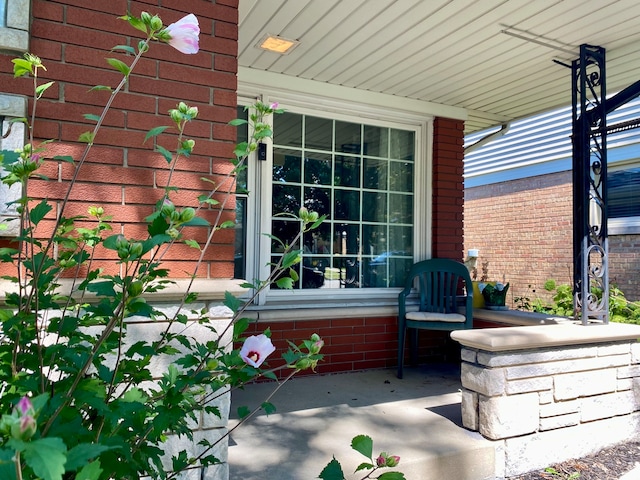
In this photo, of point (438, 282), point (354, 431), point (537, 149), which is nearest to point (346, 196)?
point (438, 282)

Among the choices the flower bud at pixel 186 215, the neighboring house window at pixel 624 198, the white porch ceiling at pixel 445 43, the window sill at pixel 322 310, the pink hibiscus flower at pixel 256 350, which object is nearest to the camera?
the flower bud at pixel 186 215

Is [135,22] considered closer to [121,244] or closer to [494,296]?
[121,244]

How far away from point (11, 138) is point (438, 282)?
3.56 meters

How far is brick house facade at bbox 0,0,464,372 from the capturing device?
1.77m

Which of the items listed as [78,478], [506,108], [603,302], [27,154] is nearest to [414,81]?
[506,108]

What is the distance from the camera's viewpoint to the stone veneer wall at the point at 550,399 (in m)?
2.51

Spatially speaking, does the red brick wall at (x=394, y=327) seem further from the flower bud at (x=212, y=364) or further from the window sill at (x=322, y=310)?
the flower bud at (x=212, y=364)

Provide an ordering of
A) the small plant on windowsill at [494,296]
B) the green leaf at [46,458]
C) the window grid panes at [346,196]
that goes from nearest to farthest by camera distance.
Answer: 1. the green leaf at [46,458]
2. the window grid panes at [346,196]
3. the small plant on windowsill at [494,296]

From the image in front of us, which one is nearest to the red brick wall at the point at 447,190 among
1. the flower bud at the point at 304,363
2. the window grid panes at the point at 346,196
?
the window grid panes at the point at 346,196

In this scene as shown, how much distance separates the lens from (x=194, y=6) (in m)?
2.00

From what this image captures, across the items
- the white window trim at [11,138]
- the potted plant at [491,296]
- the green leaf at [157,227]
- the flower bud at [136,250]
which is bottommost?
the potted plant at [491,296]

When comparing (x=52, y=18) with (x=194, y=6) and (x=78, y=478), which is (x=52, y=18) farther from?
(x=78, y=478)

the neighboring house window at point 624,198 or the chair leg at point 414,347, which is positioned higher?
the neighboring house window at point 624,198

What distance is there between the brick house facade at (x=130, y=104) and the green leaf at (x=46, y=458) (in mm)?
1362
